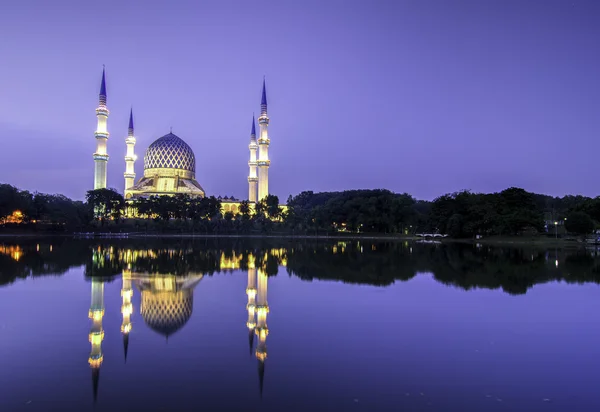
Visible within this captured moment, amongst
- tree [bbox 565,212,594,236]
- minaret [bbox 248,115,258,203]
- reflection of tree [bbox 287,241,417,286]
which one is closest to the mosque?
minaret [bbox 248,115,258,203]

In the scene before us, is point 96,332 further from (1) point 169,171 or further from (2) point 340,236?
(1) point 169,171

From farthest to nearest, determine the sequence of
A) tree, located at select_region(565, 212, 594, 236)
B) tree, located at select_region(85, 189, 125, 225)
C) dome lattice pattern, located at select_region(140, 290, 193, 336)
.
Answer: tree, located at select_region(85, 189, 125, 225)
tree, located at select_region(565, 212, 594, 236)
dome lattice pattern, located at select_region(140, 290, 193, 336)

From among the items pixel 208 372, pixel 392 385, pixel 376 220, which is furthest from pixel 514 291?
pixel 376 220

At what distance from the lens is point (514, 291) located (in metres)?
13.6

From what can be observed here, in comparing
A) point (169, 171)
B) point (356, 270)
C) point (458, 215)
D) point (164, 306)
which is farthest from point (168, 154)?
point (164, 306)

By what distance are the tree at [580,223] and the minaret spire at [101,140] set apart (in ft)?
186

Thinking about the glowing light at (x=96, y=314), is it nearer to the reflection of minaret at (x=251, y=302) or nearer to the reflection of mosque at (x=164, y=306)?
the reflection of mosque at (x=164, y=306)

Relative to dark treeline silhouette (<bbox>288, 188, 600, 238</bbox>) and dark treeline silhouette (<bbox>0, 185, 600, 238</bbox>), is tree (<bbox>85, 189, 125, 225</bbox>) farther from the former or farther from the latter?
dark treeline silhouette (<bbox>288, 188, 600, 238</bbox>)

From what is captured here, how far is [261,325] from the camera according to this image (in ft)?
29.5

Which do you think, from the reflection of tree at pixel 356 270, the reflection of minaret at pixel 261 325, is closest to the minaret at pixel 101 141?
the reflection of tree at pixel 356 270

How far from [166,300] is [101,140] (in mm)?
59542

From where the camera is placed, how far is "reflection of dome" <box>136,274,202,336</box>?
29.6 feet

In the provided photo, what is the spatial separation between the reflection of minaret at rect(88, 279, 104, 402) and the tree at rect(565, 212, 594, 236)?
46.4 metres

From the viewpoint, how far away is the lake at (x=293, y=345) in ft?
17.9
